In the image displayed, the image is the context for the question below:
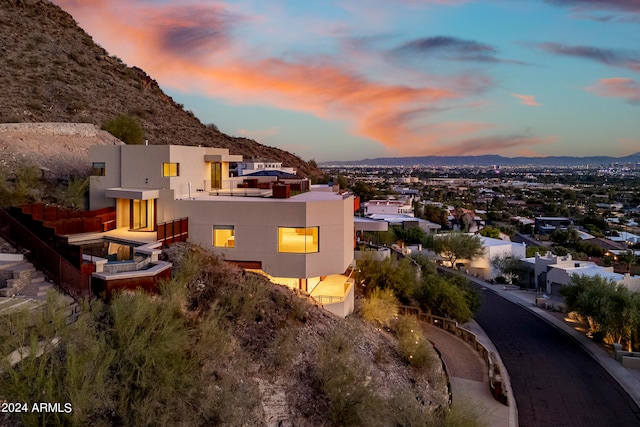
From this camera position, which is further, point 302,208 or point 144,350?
point 302,208

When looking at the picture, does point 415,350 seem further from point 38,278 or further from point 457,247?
point 457,247

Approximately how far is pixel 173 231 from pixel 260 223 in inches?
134

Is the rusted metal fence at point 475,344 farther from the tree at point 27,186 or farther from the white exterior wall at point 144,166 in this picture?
the tree at point 27,186

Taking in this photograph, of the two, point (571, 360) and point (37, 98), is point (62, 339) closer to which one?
point (571, 360)

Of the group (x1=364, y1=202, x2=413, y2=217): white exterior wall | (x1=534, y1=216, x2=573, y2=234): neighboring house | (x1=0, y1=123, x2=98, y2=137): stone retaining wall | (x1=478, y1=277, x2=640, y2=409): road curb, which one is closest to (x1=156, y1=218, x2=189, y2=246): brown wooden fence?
(x1=478, y1=277, x2=640, y2=409): road curb

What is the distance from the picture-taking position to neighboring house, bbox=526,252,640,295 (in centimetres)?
3440

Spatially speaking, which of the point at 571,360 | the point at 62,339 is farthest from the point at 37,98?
the point at 571,360

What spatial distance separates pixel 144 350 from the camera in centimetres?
944

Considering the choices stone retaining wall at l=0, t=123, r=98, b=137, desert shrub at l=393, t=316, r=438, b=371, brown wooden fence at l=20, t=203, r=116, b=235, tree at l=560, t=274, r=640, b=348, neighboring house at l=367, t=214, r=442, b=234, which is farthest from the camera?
neighboring house at l=367, t=214, r=442, b=234

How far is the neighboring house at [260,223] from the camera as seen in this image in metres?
19.1

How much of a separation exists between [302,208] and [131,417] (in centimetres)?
1130

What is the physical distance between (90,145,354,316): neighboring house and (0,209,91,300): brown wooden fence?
5001 millimetres

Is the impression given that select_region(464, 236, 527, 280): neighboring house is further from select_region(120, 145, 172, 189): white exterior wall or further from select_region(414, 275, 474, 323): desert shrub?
select_region(120, 145, 172, 189): white exterior wall

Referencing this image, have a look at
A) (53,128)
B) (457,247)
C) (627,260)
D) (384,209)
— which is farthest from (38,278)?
(627,260)
